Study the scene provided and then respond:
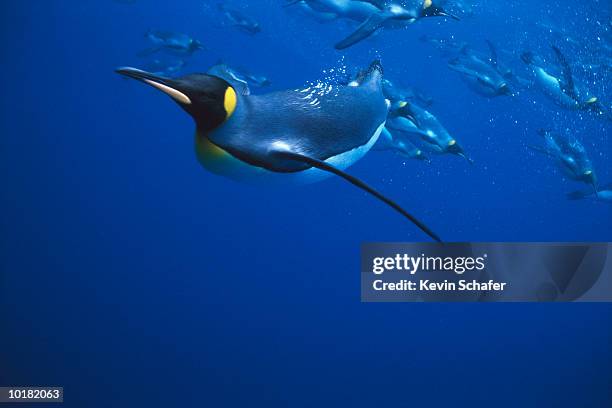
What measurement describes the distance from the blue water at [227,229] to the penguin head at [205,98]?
0.75 meters

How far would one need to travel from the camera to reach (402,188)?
124 inches

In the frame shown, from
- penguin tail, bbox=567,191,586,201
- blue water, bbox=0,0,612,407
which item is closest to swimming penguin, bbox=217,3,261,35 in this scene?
blue water, bbox=0,0,612,407

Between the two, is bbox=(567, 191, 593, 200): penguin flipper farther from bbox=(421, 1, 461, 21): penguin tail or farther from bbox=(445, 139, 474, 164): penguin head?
bbox=(421, 1, 461, 21): penguin tail

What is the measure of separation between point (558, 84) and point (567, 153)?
1.22 ft

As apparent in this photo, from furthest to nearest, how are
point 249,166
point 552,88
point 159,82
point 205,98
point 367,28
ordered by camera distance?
point 552,88, point 367,28, point 249,166, point 205,98, point 159,82

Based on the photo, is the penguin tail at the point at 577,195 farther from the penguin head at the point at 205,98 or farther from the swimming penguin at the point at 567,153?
the penguin head at the point at 205,98

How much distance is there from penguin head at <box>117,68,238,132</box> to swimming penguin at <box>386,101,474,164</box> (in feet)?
3.01

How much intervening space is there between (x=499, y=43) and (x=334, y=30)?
2.87 feet

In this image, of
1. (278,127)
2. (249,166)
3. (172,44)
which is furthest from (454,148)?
(172,44)

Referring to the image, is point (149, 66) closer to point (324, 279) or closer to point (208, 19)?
point (208, 19)

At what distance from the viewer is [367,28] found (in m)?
2.95

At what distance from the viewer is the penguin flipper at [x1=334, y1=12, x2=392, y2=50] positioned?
9.66 ft

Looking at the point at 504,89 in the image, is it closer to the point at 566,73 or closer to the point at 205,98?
the point at 566,73

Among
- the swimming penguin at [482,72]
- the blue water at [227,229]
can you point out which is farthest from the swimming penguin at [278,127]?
the swimming penguin at [482,72]
